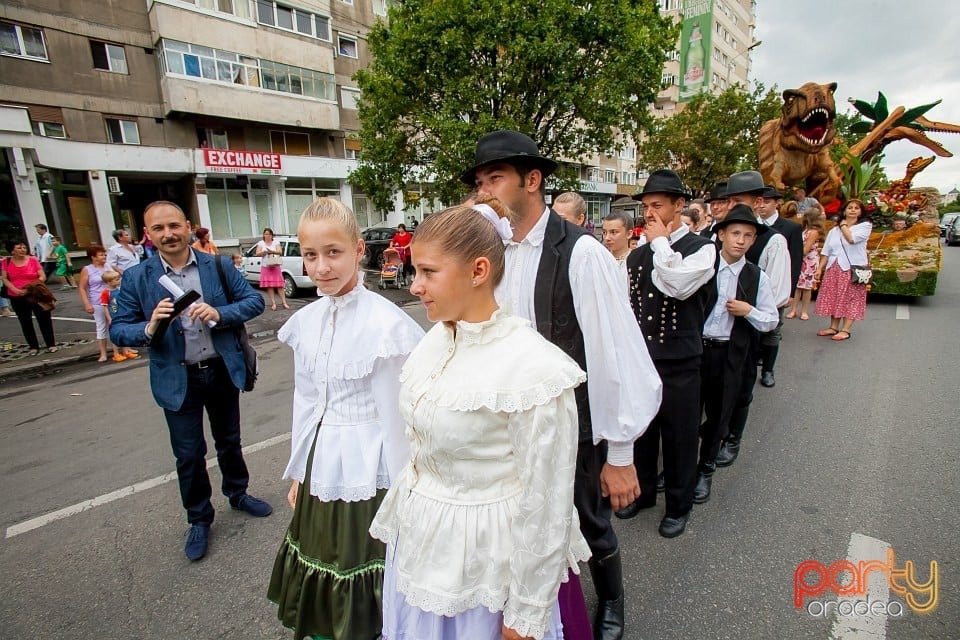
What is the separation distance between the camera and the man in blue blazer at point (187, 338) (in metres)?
2.63

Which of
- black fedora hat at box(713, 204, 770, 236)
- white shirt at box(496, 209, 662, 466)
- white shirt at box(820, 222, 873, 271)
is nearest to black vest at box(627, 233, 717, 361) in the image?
black fedora hat at box(713, 204, 770, 236)

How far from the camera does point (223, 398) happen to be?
9.78ft

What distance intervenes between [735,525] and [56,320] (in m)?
13.2

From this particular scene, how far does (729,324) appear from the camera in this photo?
3.31 metres

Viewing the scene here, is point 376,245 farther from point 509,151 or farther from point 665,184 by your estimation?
point 509,151

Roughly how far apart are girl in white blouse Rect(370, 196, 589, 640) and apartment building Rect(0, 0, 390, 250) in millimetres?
16545

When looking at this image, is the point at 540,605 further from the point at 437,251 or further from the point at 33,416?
the point at 33,416

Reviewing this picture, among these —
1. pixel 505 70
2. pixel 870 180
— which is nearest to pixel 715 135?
pixel 870 180

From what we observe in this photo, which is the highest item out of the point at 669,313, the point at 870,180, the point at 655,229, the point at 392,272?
the point at 870,180

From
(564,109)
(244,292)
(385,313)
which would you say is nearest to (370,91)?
(564,109)

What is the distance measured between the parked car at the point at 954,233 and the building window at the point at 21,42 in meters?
42.1

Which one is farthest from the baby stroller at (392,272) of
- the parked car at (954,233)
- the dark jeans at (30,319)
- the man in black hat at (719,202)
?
the parked car at (954,233)

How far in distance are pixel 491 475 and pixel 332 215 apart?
1175 mm

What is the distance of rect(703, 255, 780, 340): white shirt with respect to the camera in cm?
328
